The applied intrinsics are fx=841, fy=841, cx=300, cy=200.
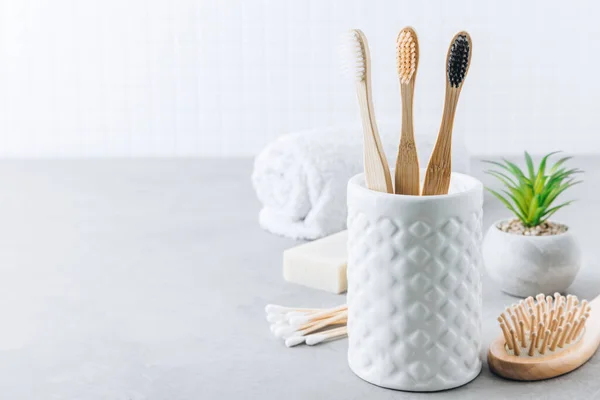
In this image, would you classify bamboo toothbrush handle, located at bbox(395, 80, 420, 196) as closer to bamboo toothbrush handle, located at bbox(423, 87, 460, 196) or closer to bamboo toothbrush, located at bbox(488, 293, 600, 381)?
bamboo toothbrush handle, located at bbox(423, 87, 460, 196)

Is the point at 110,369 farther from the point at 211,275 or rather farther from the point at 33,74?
the point at 33,74

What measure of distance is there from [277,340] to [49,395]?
0.97ft

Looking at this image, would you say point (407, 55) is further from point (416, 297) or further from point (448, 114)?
point (416, 297)

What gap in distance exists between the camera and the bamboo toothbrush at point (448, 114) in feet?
2.81

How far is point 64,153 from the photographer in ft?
8.51

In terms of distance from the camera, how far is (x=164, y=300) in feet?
4.13

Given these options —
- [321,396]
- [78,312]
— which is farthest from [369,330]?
[78,312]

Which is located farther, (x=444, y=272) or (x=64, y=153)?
(x=64, y=153)

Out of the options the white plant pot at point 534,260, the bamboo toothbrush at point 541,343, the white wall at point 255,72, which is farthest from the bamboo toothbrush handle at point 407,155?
the white wall at point 255,72

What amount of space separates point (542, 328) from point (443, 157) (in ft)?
0.75

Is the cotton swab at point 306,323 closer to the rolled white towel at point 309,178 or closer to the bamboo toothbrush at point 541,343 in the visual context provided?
the bamboo toothbrush at point 541,343

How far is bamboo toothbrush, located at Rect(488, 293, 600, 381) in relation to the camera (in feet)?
3.10

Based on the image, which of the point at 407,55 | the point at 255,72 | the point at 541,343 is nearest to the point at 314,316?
the point at 541,343

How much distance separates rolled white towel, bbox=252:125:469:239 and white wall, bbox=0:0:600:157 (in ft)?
2.68
